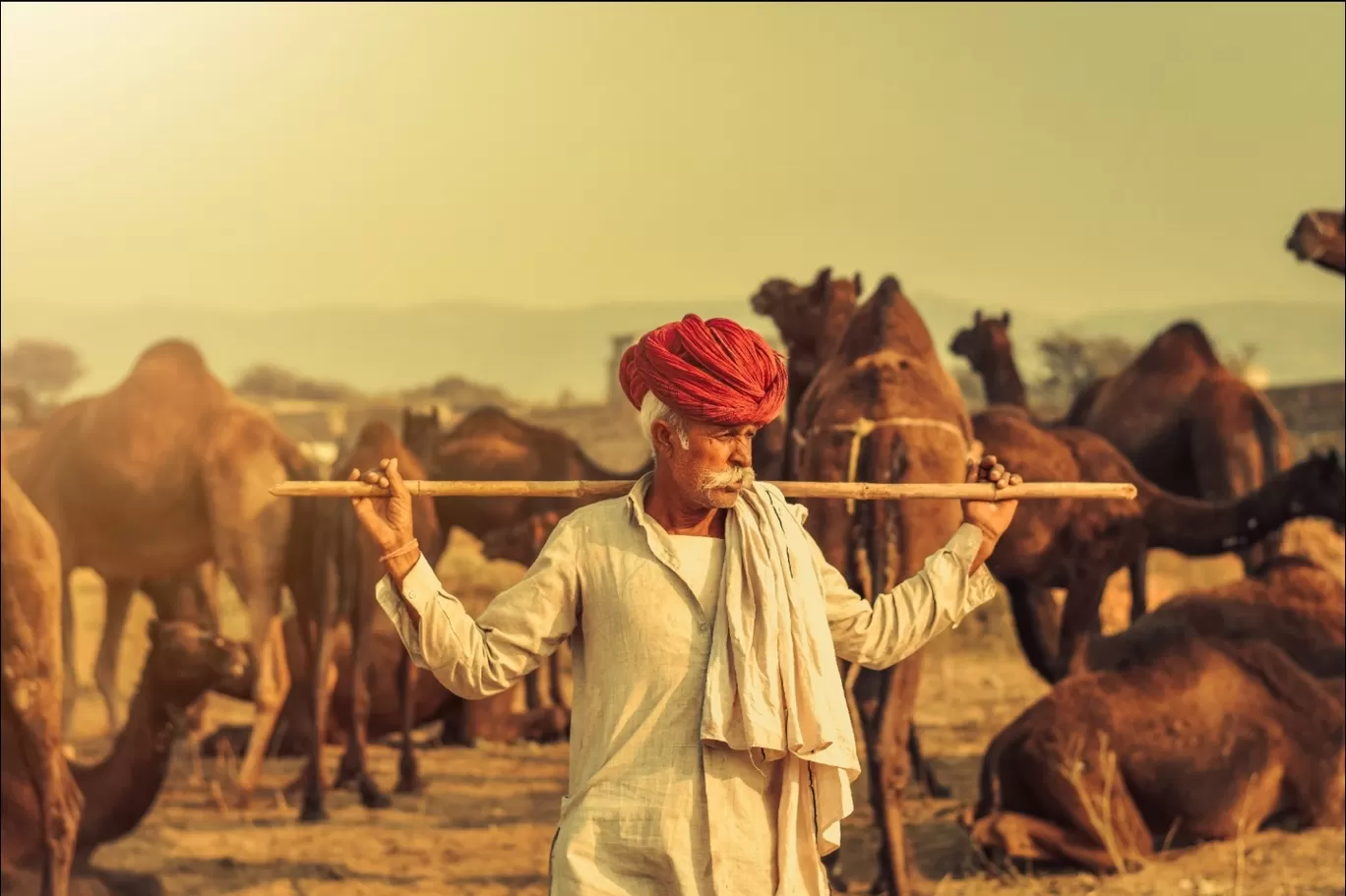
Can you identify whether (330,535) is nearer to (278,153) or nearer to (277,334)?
(278,153)

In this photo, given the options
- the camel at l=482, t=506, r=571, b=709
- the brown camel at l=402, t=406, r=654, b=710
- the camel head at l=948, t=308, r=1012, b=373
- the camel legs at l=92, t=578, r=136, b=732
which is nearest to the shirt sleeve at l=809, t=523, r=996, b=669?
the camel at l=482, t=506, r=571, b=709

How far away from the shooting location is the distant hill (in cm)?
1678

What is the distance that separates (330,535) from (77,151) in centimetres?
1122

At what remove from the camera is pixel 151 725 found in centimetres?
734

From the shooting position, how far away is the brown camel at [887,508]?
24.2 feet

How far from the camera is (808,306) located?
930cm

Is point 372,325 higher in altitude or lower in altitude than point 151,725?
higher

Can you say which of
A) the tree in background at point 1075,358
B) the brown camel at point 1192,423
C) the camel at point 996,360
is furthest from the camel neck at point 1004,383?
the tree in background at point 1075,358

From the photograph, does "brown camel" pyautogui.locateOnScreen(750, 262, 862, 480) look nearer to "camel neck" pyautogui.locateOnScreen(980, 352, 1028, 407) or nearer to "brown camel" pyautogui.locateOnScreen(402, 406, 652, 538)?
"brown camel" pyautogui.locateOnScreen(402, 406, 652, 538)

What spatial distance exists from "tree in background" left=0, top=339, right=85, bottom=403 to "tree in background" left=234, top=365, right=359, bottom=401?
2353mm

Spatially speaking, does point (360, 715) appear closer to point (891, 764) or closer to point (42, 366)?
point (891, 764)

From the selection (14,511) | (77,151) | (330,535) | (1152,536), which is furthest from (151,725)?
(77,151)

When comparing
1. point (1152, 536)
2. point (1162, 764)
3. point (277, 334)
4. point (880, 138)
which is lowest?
point (1162, 764)

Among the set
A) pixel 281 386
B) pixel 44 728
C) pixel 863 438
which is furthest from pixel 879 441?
pixel 281 386
